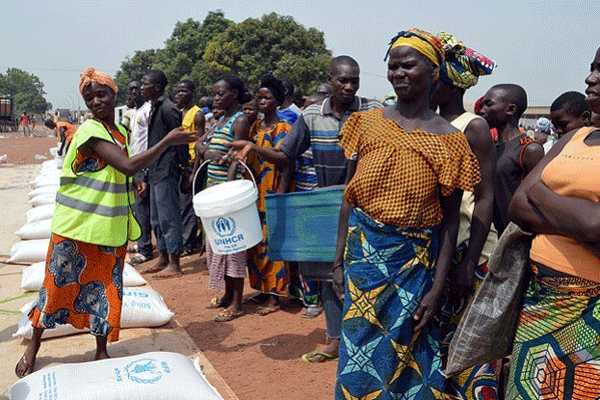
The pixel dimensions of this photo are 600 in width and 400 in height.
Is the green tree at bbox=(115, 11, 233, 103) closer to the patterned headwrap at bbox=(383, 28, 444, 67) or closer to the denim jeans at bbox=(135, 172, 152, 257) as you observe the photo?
the denim jeans at bbox=(135, 172, 152, 257)

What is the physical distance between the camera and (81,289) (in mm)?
3270

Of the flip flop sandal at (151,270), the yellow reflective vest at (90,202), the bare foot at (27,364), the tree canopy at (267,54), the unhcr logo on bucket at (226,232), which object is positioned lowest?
the flip flop sandal at (151,270)

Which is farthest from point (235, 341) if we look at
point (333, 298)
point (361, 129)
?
point (361, 129)

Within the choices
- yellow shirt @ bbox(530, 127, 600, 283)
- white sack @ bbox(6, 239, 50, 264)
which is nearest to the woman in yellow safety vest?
yellow shirt @ bbox(530, 127, 600, 283)

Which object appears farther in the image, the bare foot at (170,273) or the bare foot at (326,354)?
the bare foot at (170,273)

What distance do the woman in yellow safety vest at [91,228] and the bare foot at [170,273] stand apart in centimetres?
230

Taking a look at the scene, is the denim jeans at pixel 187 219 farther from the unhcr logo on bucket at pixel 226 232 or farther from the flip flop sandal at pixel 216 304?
the unhcr logo on bucket at pixel 226 232

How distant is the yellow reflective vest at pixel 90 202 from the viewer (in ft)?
10.4

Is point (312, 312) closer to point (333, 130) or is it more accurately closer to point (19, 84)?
point (333, 130)

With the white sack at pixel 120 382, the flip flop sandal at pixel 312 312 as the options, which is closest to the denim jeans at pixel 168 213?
the flip flop sandal at pixel 312 312

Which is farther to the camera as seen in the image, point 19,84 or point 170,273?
point 19,84

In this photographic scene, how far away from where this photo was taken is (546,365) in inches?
71.9

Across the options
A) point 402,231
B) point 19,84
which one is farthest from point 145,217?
point 19,84

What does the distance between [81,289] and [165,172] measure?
8.35 ft
